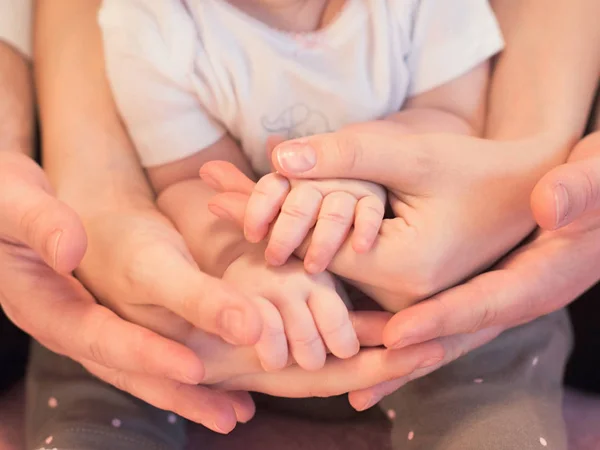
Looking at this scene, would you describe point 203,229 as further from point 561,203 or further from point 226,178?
point 561,203

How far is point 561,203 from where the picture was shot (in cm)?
42

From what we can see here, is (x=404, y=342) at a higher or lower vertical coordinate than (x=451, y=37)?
lower

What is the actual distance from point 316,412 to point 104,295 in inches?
9.6

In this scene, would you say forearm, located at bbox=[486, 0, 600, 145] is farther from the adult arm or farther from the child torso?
the adult arm

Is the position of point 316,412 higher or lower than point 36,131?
lower

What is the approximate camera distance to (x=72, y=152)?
0.58 meters

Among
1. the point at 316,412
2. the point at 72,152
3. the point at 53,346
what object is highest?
the point at 72,152

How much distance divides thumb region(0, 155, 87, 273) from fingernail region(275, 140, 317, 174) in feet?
0.46

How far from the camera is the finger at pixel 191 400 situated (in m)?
0.48

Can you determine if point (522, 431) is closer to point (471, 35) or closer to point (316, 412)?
point (316, 412)

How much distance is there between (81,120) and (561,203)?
1.37 feet

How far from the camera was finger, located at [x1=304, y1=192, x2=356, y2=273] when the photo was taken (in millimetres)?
452

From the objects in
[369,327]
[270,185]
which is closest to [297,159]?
[270,185]

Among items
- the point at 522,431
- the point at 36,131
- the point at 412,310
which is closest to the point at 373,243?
the point at 412,310
